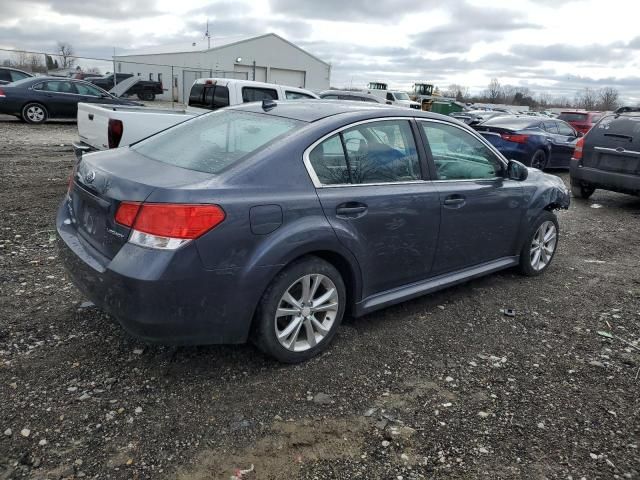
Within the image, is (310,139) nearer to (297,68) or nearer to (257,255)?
(257,255)

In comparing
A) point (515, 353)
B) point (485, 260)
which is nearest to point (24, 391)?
point (515, 353)

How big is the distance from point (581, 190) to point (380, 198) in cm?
768

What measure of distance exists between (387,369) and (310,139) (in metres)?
1.55

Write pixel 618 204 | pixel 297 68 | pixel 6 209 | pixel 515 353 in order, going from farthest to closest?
1. pixel 297 68
2. pixel 618 204
3. pixel 6 209
4. pixel 515 353

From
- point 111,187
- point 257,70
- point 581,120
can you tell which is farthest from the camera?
point 257,70

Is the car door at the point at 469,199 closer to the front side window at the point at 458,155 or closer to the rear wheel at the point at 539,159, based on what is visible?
the front side window at the point at 458,155

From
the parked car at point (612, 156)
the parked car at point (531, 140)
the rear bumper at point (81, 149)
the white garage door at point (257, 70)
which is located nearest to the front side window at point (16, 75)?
the rear bumper at point (81, 149)

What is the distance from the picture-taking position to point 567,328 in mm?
4211

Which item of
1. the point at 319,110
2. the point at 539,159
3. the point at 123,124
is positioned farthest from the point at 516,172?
the point at 539,159

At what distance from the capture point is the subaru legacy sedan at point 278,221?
2.76m

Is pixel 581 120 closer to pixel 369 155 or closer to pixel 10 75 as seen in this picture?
pixel 369 155

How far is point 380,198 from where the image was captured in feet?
11.6

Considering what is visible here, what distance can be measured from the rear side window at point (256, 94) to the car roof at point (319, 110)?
6778 mm

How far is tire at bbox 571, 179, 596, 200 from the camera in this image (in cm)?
965
